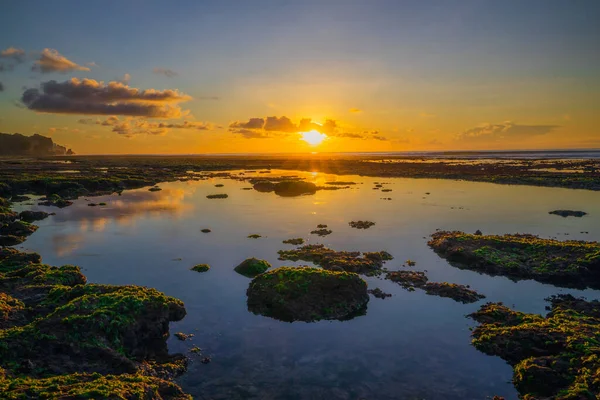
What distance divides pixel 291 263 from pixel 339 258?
11.0 feet

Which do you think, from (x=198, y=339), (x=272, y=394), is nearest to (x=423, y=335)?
(x=272, y=394)

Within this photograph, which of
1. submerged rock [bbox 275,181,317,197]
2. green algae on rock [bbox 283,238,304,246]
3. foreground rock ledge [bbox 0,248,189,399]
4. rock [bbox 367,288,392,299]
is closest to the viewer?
foreground rock ledge [bbox 0,248,189,399]

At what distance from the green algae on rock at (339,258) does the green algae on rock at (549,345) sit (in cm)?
748

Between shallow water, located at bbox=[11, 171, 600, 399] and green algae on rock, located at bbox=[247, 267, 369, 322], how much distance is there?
0.64 m

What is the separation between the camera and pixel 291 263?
23984mm

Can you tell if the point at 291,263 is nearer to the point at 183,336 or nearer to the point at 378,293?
the point at 378,293

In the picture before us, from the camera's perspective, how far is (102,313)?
1368cm

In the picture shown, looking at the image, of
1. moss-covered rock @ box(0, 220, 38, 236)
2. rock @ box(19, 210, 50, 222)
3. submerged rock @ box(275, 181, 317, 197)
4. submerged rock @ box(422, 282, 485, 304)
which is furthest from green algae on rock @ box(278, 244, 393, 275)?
submerged rock @ box(275, 181, 317, 197)

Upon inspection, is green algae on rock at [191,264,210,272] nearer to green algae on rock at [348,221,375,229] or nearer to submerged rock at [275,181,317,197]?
green algae on rock at [348,221,375,229]

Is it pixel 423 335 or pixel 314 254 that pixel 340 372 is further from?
pixel 314 254

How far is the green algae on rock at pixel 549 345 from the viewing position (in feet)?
35.9

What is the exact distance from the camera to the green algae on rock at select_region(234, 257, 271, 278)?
22000 mm

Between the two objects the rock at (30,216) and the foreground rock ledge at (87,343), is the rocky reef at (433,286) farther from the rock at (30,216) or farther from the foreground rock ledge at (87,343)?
the rock at (30,216)

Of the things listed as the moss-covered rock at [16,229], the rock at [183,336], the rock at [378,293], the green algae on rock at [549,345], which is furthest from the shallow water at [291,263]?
the moss-covered rock at [16,229]
